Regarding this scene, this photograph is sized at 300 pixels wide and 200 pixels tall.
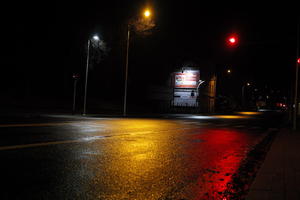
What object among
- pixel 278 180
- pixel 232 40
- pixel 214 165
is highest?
pixel 232 40

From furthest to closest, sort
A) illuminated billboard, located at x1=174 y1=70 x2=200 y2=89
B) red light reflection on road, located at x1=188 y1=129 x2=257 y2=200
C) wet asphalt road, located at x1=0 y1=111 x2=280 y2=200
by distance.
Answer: illuminated billboard, located at x1=174 y1=70 x2=200 y2=89, red light reflection on road, located at x1=188 y1=129 x2=257 y2=200, wet asphalt road, located at x1=0 y1=111 x2=280 y2=200

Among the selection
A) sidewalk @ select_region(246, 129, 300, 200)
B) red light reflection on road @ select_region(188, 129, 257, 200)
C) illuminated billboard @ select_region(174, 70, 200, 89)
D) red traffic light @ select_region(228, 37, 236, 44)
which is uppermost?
illuminated billboard @ select_region(174, 70, 200, 89)

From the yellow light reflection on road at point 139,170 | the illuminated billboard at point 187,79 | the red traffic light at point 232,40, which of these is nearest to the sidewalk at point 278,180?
the yellow light reflection on road at point 139,170

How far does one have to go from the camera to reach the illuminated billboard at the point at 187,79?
54.6 m

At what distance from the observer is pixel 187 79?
5553 cm

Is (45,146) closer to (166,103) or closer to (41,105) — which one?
(41,105)

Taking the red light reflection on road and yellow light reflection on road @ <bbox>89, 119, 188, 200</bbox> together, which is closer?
yellow light reflection on road @ <bbox>89, 119, 188, 200</bbox>

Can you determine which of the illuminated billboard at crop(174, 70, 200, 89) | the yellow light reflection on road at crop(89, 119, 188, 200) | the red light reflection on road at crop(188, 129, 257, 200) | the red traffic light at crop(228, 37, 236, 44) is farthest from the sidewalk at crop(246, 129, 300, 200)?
the illuminated billboard at crop(174, 70, 200, 89)

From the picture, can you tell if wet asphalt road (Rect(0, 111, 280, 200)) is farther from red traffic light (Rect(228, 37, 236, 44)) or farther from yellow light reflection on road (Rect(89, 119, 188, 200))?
red traffic light (Rect(228, 37, 236, 44))

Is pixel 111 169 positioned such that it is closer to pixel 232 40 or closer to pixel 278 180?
pixel 278 180

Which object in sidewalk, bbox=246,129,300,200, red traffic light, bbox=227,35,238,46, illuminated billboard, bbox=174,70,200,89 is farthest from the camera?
illuminated billboard, bbox=174,70,200,89

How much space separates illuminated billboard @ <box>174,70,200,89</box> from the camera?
54594mm

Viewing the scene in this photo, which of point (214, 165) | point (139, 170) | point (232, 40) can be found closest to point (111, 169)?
point (139, 170)

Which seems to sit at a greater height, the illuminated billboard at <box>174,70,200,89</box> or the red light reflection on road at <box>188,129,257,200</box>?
the illuminated billboard at <box>174,70,200,89</box>
